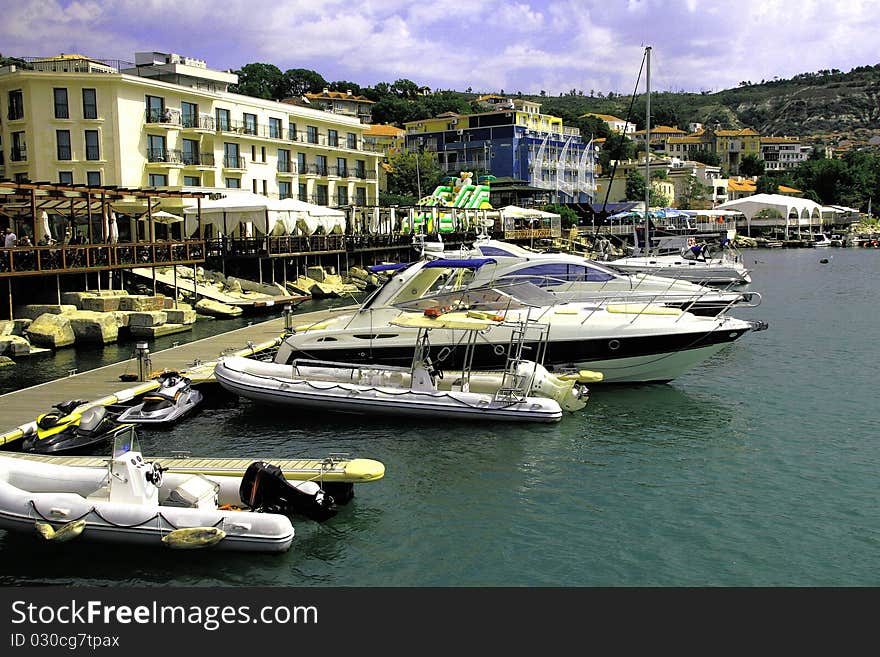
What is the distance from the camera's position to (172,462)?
12.8 m

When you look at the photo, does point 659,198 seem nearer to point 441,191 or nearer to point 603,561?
point 441,191

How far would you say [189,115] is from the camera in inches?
1919

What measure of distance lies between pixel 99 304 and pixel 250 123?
28.4 meters

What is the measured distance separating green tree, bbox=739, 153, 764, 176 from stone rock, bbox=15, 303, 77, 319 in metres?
159

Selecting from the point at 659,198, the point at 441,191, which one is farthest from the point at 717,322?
the point at 659,198

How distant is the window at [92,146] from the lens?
4359 cm

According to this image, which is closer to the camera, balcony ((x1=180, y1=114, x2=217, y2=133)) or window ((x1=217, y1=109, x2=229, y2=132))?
balcony ((x1=180, y1=114, x2=217, y2=133))

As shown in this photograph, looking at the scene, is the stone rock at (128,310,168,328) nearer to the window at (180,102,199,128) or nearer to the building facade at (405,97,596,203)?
the window at (180,102,199,128)

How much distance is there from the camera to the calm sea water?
410 inches

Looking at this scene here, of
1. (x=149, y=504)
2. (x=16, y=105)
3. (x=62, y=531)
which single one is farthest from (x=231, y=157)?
(x=62, y=531)

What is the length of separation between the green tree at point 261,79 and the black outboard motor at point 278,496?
4230 inches

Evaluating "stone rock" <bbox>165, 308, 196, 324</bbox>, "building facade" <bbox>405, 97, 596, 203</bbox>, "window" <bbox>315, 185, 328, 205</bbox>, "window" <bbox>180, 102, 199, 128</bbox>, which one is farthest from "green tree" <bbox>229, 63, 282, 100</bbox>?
"stone rock" <bbox>165, 308, 196, 324</bbox>

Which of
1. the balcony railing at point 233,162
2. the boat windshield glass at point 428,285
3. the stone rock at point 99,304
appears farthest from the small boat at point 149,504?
the balcony railing at point 233,162

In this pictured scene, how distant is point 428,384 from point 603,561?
6.92 m
